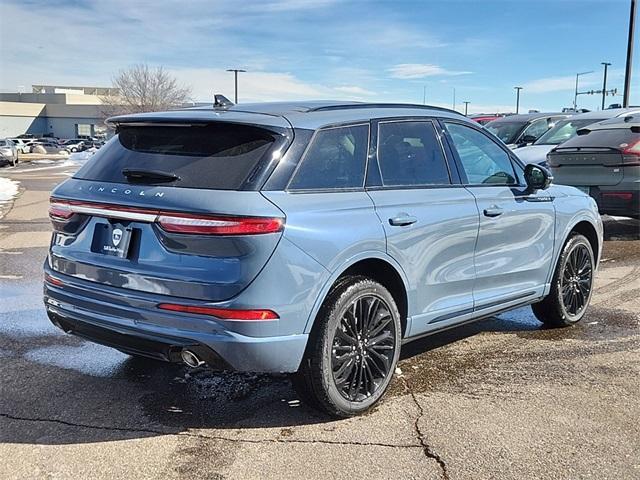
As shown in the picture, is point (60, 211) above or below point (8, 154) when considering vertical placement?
above

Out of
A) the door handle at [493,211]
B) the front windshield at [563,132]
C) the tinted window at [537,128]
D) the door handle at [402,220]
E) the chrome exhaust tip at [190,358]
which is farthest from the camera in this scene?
the tinted window at [537,128]

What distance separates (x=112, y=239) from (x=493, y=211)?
2.65 metres

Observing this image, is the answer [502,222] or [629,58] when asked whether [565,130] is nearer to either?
[502,222]

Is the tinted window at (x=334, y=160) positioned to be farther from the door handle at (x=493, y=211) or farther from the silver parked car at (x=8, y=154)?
the silver parked car at (x=8, y=154)

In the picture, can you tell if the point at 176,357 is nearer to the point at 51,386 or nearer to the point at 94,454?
the point at 94,454

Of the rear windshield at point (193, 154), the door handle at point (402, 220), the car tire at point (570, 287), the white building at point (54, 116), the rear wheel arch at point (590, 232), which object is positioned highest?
the white building at point (54, 116)

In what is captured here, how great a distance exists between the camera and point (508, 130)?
15281mm

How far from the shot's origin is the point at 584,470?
324 cm

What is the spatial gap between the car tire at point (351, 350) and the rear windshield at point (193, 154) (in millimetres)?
862

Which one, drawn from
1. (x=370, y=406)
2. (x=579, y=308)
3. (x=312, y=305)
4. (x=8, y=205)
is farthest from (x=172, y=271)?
(x=8, y=205)

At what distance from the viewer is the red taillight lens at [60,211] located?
3.82 m

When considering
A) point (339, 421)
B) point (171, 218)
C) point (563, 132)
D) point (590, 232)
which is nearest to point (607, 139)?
point (563, 132)

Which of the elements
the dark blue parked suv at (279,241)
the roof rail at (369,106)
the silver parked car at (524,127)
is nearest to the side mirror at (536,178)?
the dark blue parked suv at (279,241)

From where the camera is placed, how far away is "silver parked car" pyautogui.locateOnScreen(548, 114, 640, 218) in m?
9.16
